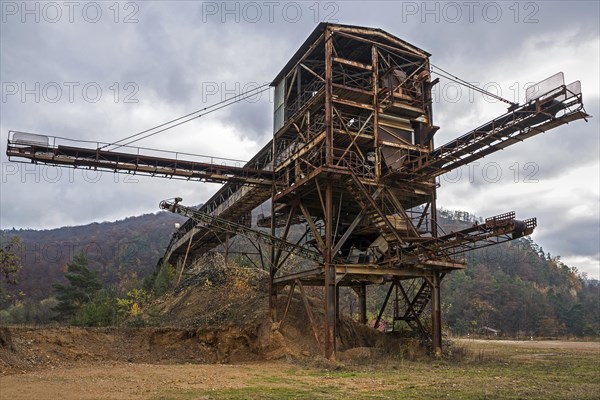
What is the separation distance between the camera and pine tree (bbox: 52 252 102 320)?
161 ft

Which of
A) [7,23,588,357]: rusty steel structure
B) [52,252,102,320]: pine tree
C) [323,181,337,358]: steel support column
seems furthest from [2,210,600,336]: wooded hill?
[323,181,337,358]: steel support column

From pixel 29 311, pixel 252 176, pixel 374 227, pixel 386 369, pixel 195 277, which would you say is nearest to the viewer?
pixel 386 369

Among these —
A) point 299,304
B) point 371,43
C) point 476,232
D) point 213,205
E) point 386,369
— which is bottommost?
point 386,369

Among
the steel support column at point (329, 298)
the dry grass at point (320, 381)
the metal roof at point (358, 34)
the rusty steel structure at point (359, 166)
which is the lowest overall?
the dry grass at point (320, 381)

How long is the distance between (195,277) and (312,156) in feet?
62.6

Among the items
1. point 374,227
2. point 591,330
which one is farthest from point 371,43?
point 591,330

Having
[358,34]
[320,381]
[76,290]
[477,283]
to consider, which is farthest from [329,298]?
[477,283]

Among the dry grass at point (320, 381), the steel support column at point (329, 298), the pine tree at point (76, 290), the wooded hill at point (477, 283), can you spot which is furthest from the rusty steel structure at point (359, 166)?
the wooded hill at point (477, 283)

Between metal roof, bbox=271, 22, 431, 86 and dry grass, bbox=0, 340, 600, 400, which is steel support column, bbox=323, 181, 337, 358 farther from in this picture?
metal roof, bbox=271, 22, 431, 86

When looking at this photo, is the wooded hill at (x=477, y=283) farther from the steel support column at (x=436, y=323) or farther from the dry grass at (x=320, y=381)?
the dry grass at (x=320, y=381)

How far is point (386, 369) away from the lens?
65.9ft

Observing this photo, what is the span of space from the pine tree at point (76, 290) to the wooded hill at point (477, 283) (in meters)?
11.1

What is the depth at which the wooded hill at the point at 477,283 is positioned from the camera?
8725 cm

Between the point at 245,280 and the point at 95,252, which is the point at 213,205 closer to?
the point at 245,280
